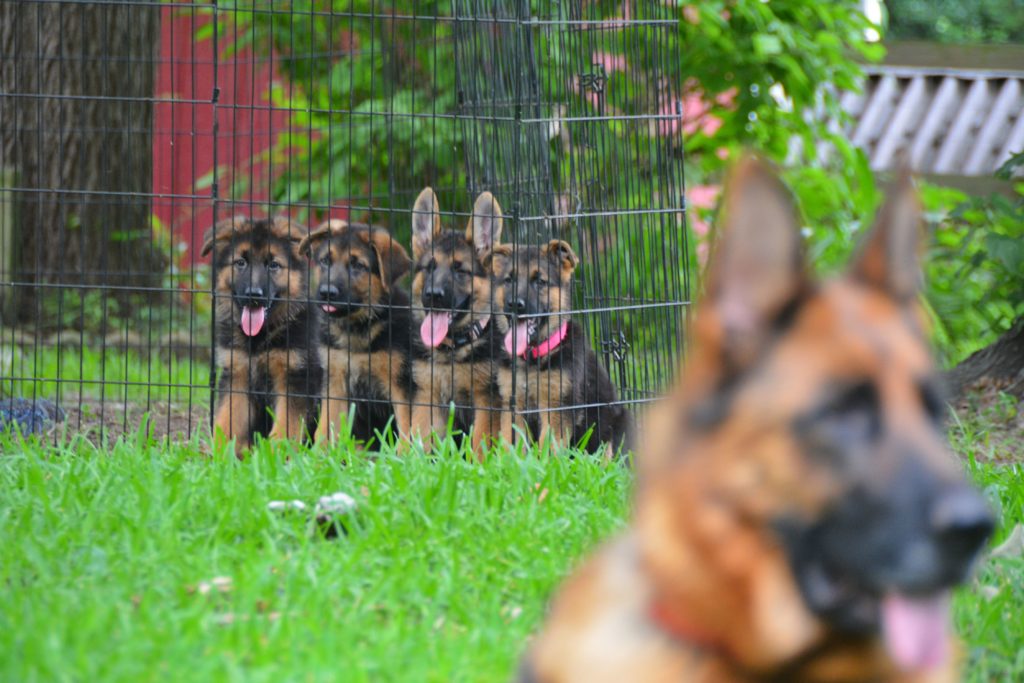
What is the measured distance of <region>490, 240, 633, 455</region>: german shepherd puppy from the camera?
6.20 metres

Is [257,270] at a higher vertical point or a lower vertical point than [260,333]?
higher

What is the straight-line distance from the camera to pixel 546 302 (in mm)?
6438

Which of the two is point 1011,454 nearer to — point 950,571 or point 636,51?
point 636,51

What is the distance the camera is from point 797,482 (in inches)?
70.1

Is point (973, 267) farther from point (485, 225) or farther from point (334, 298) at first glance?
point (334, 298)

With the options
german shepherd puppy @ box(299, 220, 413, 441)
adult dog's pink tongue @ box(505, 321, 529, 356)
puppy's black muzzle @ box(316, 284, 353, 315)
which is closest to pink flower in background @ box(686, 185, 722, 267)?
german shepherd puppy @ box(299, 220, 413, 441)

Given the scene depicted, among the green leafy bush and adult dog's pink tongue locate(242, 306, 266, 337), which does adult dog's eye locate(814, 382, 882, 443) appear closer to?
adult dog's pink tongue locate(242, 306, 266, 337)

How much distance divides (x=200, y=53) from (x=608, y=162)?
637 cm

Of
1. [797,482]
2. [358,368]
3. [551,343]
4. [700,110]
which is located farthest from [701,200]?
[797,482]

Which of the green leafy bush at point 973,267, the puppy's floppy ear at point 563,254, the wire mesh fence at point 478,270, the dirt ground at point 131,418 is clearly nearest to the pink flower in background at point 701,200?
the green leafy bush at point 973,267

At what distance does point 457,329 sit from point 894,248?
15.7 feet

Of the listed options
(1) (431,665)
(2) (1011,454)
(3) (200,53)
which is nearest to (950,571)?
(1) (431,665)

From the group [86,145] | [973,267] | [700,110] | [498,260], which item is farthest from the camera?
[700,110]

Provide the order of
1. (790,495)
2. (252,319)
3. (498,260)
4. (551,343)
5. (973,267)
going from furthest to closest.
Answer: (973,267) < (252,319) < (498,260) < (551,343) < (790,495)
